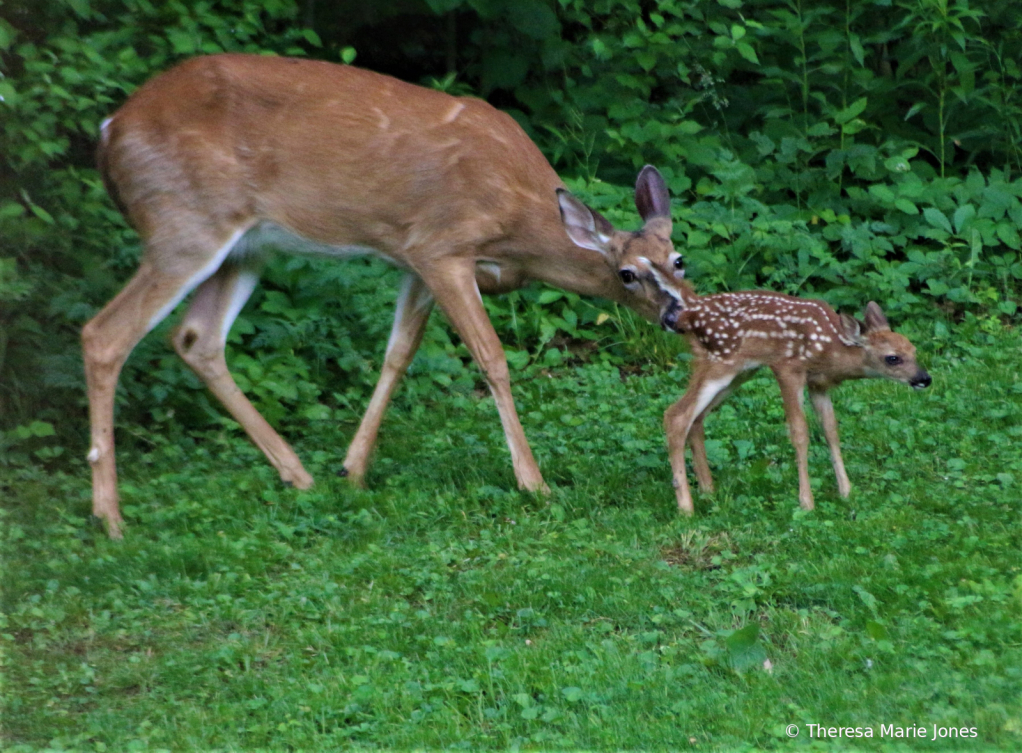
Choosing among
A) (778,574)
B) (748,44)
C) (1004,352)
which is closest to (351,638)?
(778,574)

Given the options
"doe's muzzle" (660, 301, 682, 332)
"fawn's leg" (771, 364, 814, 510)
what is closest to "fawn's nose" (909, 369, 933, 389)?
"fawn's leg" (771, 364, 814, 510)

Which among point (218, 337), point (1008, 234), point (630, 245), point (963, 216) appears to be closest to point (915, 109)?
point (963, 216)

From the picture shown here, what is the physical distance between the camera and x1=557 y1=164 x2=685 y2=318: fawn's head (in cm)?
675

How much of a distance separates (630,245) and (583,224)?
0.87ft

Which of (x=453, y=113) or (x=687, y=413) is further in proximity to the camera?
(x=453, y=113)

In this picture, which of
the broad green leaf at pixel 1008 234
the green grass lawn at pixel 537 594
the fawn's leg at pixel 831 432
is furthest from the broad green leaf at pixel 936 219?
the fawn's leg at pixel 831 432

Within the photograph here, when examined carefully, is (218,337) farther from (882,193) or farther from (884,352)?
(882,193)

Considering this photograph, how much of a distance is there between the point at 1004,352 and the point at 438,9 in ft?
14.0

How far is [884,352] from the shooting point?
19.9ft

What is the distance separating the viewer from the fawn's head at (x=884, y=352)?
608cm

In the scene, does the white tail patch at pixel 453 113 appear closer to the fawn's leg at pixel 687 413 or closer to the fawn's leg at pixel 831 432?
the fawn's leg at pixel 687 413

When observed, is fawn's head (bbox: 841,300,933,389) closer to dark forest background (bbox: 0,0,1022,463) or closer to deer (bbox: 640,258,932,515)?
deer (bbox: 640,258,932,515)

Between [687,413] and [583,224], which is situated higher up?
[583,224]

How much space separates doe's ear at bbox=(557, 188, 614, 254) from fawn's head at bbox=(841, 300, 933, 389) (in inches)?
52.9
